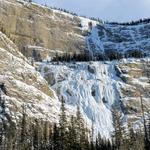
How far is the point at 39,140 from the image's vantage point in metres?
125

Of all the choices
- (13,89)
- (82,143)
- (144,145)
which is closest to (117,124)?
(82,143)

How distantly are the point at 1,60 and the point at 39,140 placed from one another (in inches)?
3051

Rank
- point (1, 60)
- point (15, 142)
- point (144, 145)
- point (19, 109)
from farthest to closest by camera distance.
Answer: point (1, 60) → point (19, 109) → point (15, 142) → point (144, 145)

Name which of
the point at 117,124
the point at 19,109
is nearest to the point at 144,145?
the point at 117,124

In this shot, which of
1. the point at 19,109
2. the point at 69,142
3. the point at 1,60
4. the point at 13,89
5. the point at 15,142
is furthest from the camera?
the point at 1,60

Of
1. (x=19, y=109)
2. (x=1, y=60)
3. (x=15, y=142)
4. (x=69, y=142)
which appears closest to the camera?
(x=69, y=142)

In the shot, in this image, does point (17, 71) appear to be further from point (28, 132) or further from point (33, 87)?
point (28, 132)

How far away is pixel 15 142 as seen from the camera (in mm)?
124438

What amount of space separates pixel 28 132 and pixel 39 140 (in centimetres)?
682

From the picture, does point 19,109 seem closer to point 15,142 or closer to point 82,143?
point 15,142

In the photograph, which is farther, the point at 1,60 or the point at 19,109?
the point at 1,60

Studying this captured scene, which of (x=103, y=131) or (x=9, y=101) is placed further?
(x=103, y=131)

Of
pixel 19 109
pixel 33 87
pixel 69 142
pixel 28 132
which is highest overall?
pixel 33 87

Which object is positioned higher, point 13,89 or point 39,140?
point 13,89
